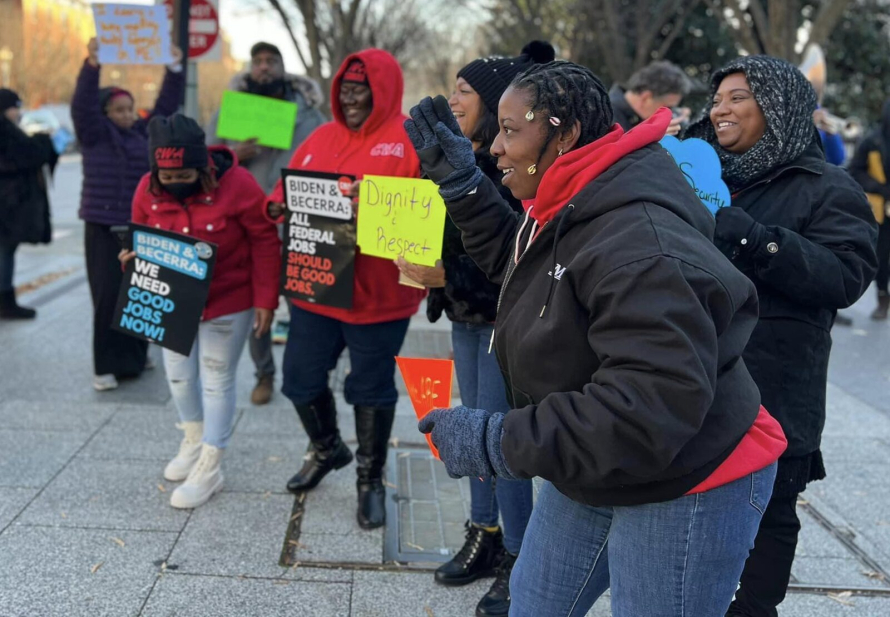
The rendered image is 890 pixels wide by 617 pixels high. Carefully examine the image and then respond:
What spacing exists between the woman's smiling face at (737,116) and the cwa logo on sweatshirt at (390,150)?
129 centimetres

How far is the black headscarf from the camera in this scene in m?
2.53

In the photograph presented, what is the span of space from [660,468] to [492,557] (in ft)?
6.07

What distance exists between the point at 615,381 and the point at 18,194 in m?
6.60

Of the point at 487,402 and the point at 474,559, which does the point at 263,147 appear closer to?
the point at 487,402

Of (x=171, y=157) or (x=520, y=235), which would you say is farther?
(x=171, y=157)

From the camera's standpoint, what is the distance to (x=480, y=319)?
304cm

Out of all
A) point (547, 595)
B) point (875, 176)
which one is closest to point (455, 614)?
point (547, 595)

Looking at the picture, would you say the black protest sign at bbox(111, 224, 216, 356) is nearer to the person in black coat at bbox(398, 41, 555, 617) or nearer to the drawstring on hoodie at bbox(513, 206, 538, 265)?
the person in black coat at bbox(398, 41, 555, 617)

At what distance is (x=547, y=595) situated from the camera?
2.01 metres

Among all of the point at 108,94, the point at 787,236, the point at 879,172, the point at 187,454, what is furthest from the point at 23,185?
the point at 879,172

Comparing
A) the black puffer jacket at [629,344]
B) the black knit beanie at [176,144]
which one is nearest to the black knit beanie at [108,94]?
the black knit beanie at [176,144]

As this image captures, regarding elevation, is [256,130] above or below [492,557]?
above

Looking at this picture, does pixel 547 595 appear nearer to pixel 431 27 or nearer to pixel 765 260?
pixel 765 260

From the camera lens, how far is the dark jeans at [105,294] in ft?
17.2
